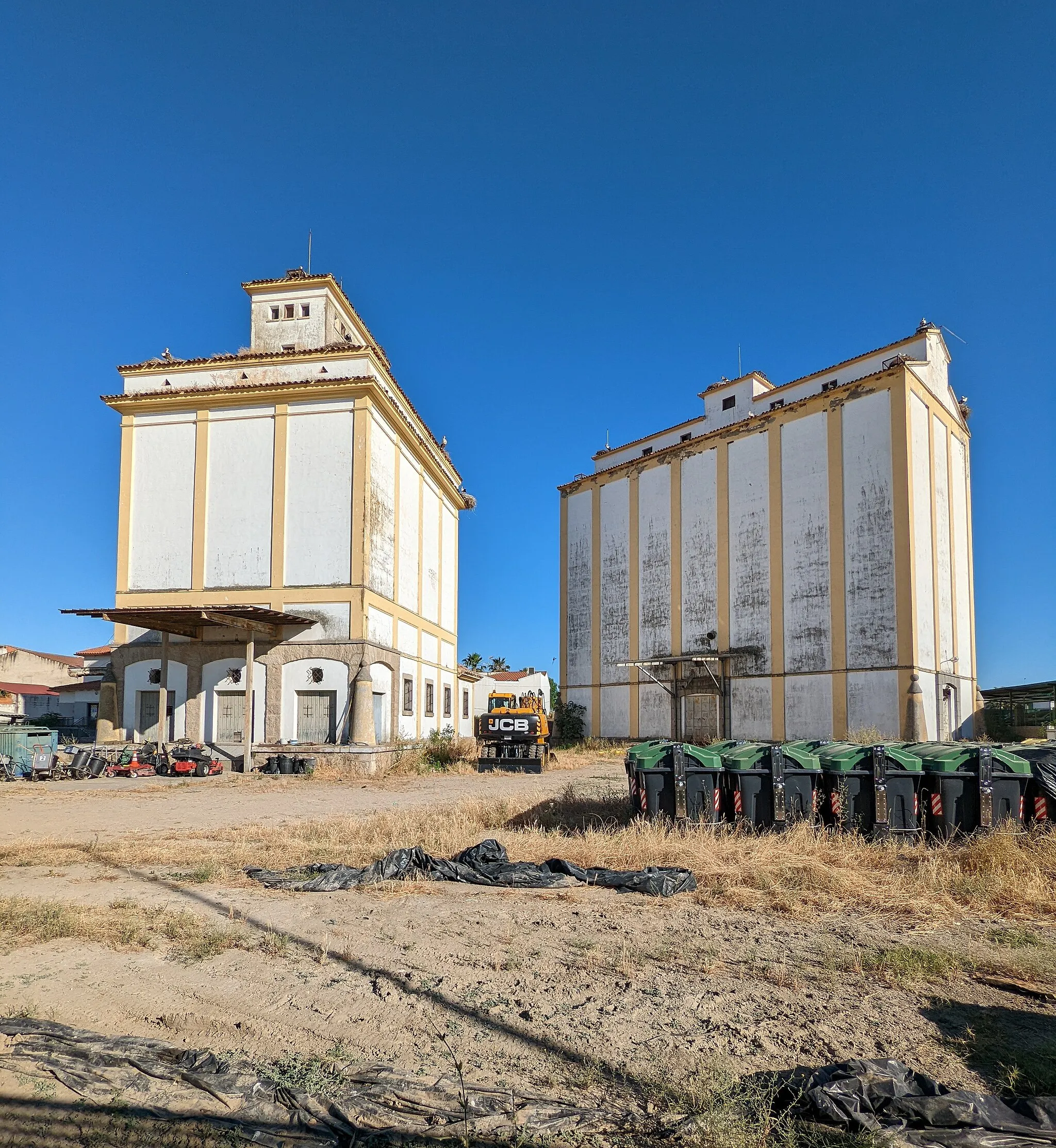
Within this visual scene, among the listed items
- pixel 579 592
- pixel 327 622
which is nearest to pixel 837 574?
pixel 579 592

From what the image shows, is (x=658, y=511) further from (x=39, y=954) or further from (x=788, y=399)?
(x=39, y=954)

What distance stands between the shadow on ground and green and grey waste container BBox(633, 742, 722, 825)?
537cm

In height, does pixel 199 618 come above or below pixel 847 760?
above

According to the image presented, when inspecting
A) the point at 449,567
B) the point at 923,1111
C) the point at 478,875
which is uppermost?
the point at 449,567

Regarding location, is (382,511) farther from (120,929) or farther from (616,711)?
(120,929)

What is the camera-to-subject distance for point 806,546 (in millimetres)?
33031

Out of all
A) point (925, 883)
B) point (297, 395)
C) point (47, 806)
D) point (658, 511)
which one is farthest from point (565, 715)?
point (925, 883)

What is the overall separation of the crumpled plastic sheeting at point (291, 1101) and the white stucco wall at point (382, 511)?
23.4 metres

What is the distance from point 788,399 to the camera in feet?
121

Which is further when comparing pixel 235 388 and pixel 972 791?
pixel 235 388

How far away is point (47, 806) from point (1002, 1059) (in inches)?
680

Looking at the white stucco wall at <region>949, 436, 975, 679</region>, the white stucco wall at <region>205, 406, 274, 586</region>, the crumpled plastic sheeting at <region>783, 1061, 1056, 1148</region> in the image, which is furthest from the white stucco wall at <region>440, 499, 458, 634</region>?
the crumpled plastic sheeting at <region>783, 1061, 1056, 1148</region>

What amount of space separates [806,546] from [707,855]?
84.6 ft

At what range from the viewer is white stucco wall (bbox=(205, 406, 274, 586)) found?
28.2 m
